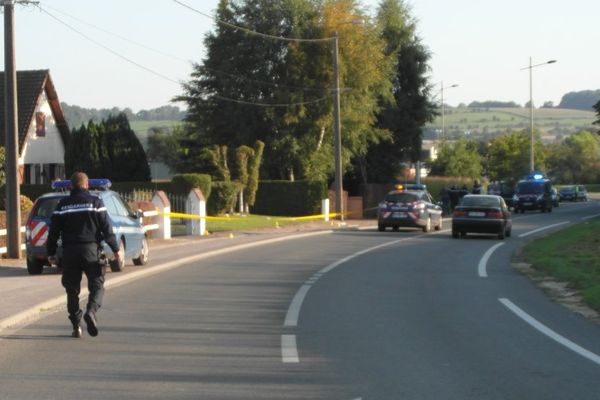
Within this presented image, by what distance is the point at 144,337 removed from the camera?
1280 cm

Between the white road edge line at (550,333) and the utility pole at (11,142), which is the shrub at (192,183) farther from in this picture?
the white road edge line at (550,333)

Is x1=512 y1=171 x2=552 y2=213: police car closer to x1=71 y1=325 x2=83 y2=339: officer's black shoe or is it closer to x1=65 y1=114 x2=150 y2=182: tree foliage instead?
x1=65 y1=114 x2=150 y2=182: tree foliage

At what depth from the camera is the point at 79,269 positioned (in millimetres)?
12414

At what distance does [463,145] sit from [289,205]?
133 feet

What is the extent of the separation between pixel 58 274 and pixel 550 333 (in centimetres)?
1117

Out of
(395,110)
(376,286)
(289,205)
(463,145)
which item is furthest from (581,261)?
(463,145)

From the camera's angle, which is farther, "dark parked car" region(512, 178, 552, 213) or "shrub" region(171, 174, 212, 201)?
"dark parked car" region(512, 178, 552, 213)

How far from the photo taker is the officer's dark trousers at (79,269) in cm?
1234

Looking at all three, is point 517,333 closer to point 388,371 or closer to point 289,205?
point 388,371

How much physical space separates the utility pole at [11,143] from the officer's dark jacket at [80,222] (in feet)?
37.8

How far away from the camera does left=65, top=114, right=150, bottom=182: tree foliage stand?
5162cm

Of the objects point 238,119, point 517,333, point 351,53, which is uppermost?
point 351,53

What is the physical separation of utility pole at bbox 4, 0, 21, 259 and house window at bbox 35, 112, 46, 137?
98.0 feet

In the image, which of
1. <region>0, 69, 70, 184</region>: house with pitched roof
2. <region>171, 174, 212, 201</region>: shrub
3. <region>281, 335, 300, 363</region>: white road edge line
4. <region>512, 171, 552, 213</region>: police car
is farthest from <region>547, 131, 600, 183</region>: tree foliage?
<region>281, 335, 300, 363</region>: white road edge line
